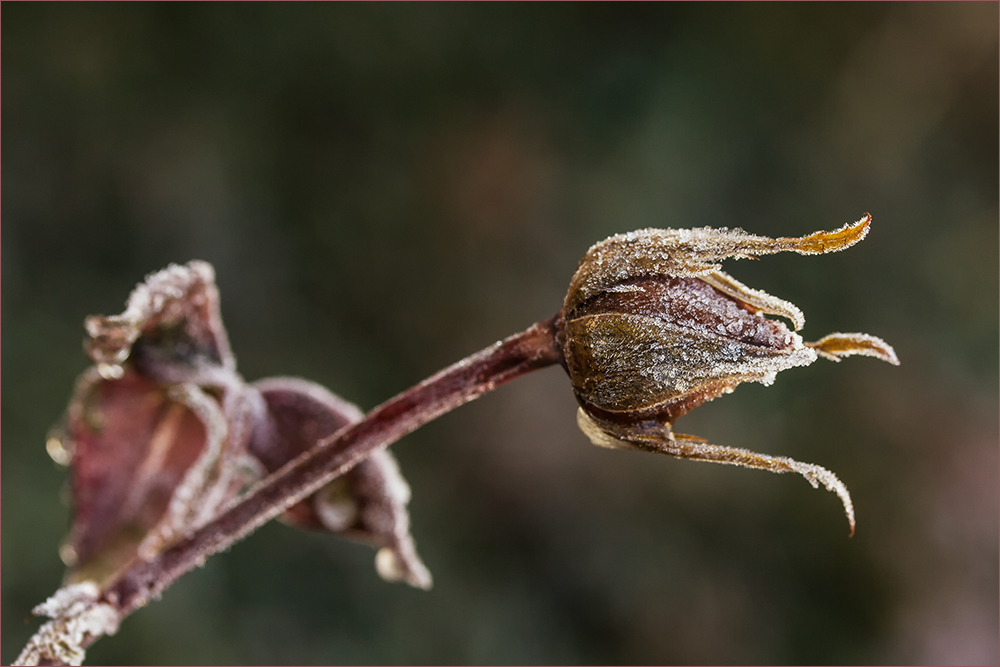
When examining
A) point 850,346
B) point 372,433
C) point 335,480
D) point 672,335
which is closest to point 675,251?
point 672,335

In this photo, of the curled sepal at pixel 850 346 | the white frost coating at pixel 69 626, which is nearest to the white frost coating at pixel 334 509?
the white frost coating at pixel 69 626

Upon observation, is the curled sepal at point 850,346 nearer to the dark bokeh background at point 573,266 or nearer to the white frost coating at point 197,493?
the white frost coating at point 197,493

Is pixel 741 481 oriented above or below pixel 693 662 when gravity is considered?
above

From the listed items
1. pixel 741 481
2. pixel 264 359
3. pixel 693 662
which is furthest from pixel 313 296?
pixel 693 662

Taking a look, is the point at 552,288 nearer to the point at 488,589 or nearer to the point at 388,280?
the point at 388,280

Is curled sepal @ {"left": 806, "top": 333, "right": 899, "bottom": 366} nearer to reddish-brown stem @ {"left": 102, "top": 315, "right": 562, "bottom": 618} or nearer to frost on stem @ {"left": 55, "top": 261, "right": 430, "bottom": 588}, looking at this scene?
reddish-brown stem @ {"left": 102, "top": 315, "right": 562, "bottom": 618}
